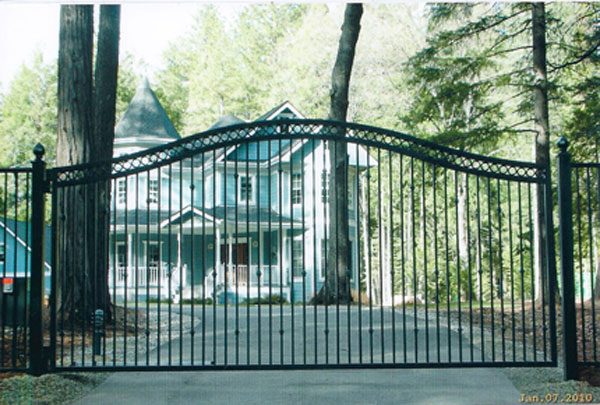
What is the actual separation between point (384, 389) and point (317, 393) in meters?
0.63

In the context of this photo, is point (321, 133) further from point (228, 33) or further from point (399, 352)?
point (228, 33)

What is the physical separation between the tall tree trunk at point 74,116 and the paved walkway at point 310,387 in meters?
3.08

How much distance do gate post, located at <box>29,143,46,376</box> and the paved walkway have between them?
77 cm

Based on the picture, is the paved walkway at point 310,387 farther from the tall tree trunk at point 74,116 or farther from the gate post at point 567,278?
the tall tree trunk at point 74,116

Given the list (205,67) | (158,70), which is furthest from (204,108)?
(158,70)

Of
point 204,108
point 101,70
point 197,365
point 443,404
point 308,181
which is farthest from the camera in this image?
point 204,108

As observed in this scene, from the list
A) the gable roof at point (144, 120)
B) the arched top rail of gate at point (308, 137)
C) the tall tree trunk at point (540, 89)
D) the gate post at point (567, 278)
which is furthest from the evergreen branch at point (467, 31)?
the gable roof at point (144, 120)

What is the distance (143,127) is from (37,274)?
23.7 meters

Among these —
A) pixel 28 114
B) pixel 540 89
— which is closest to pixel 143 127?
pixel 28 114

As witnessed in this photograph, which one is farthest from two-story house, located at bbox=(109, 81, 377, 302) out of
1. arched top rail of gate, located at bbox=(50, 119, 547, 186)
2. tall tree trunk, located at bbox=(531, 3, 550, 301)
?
arched top rail of gate, located at bbox=(50, 119, 547, 186)

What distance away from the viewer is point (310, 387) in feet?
20.0

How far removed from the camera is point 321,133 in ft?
22.0

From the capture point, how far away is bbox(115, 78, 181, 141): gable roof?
96.1ft

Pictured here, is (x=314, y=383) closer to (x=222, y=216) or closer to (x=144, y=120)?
(x=222, y=216)
